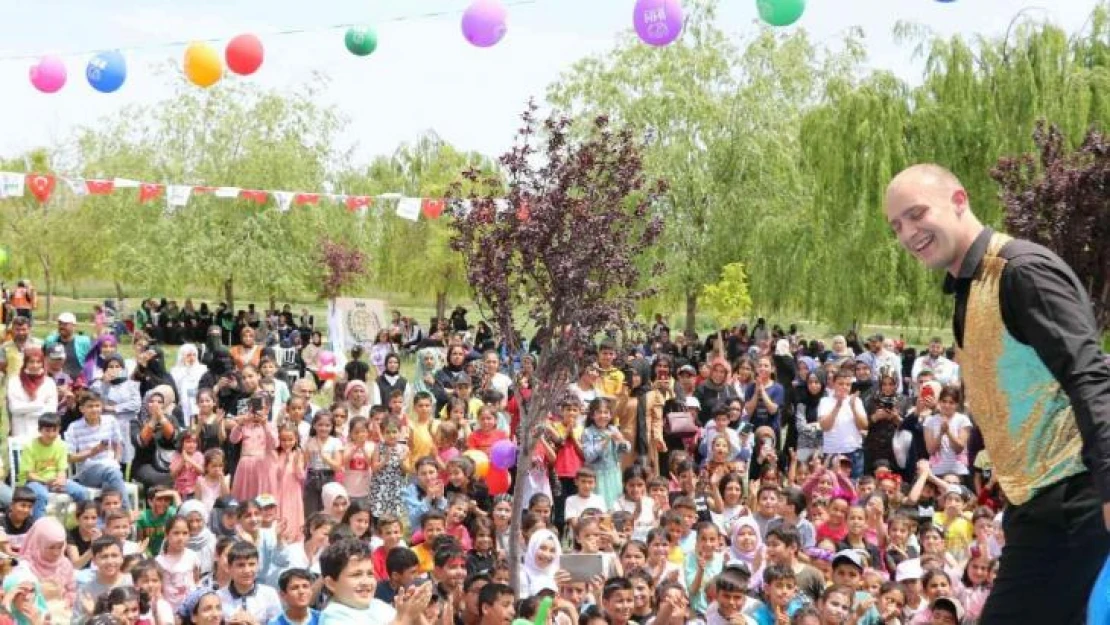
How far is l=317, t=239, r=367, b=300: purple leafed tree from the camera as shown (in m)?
38.8

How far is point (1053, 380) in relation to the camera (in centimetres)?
305

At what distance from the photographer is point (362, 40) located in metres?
12.9

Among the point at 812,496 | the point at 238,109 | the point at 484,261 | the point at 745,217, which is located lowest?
the point at 812,496

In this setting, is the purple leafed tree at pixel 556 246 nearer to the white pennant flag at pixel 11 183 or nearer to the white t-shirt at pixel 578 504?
the white t-shirt at pixel 578 504

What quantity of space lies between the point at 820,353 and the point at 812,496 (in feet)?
27.9

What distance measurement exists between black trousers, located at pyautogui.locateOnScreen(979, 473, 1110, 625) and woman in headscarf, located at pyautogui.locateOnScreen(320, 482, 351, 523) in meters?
8.02

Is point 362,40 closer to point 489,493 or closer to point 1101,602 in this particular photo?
point 489,493

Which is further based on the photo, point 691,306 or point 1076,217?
point 691,306

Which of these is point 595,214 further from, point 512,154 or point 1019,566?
point 1019,566

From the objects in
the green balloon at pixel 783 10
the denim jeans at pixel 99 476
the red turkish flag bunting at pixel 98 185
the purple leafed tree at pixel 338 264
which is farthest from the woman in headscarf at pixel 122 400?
the purple leafed tree at pixel 338 264

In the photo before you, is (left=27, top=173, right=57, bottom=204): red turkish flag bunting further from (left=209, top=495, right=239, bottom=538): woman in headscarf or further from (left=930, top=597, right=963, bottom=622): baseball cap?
(left=930, top=597, right=963, bottom=622): baseball cap

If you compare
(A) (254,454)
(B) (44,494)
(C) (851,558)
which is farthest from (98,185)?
(C) (851,558)

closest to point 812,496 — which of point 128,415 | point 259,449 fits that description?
point 259,449

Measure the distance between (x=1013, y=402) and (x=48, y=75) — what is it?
12.6m
